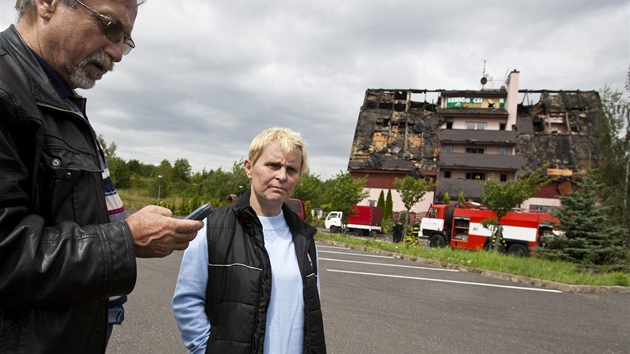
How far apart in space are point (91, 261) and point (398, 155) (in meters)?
47.6

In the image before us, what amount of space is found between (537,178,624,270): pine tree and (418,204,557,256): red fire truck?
137cm

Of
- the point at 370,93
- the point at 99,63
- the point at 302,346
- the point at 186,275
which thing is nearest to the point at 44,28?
the point at 99,63

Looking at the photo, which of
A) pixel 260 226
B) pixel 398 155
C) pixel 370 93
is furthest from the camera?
pixel 370 93

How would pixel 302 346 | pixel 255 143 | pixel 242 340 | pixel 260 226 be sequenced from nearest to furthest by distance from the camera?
pixel 242 340
pixel 302 346
pixel 260 226
pixel 255 143

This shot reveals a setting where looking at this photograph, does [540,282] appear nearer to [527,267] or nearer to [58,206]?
[527,267]

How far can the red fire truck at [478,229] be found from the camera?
16.8 meters

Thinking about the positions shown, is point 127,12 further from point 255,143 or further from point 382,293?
point 382,293

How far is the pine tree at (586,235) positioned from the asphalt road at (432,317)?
4.30 m

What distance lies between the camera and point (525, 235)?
1689 cm

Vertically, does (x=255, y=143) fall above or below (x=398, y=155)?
below

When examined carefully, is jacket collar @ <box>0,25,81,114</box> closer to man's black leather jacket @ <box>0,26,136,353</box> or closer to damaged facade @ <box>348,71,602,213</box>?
man's black leather jacket @ <box>0,26,136,353</box>

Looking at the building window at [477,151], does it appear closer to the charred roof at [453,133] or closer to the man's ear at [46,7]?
the charred roof at [453,133]

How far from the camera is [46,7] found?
50.2 inches

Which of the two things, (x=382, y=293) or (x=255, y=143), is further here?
(x=382, y=293)
